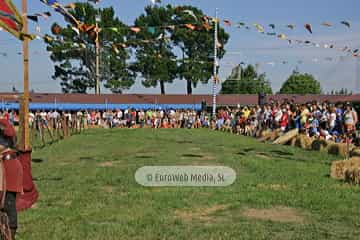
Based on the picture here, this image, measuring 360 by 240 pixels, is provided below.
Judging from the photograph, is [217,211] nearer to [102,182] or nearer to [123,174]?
[102,182]

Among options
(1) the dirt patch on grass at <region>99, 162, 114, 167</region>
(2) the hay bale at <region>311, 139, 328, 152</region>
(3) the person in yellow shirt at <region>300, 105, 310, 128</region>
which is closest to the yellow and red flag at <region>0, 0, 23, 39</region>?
(1) the dirt patch on grass at <region>99, 162, 114, 167</region>

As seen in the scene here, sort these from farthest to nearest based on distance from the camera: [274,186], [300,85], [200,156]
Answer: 1. [300,85]
2. [200,156]
3. [274,186]

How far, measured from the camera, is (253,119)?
28.5m

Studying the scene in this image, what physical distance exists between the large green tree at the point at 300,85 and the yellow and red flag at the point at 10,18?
3492 inches

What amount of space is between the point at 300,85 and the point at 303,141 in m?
79.8

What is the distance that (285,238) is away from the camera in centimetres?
617

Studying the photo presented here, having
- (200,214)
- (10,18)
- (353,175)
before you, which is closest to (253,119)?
(353,175)

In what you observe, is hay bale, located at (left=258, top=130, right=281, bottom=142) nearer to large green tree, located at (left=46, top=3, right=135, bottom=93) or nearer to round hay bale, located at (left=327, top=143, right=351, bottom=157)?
round hay bale, located at (left=327, top=143, right=351, bottom=157)

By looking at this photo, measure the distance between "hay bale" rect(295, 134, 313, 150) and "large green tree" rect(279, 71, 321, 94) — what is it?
78.0 metres

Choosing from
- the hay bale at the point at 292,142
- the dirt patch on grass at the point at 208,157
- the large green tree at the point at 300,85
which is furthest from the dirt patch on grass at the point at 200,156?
the large green tree at the point at 300,85

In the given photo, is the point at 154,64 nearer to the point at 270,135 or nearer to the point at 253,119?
the point at 253,119

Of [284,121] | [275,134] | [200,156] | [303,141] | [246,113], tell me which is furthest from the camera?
[246,113]

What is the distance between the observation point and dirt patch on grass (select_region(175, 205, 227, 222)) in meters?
7.21

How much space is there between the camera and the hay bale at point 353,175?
10.1m
